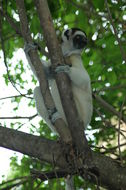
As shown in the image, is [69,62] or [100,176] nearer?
[100,176]

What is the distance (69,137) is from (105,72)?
1476mm

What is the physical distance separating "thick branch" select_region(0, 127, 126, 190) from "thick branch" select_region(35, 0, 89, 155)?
179 millimetres

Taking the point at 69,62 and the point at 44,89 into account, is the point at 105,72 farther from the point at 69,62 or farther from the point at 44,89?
the point at 44,89

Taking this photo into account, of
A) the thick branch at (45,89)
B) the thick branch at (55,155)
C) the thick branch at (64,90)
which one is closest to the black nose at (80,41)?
the thick branch at (64,90)

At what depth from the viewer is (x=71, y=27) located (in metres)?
5.30

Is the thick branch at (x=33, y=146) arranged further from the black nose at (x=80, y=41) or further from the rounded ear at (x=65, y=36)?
the rounded ear at (x=65, y=36)

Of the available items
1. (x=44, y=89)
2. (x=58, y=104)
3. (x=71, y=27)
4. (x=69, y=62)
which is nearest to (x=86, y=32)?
(x=71, y=27)

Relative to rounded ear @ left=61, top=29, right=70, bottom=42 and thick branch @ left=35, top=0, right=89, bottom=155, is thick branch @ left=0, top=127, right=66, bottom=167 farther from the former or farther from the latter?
rounded ear @ left=61, top=29, right=70, bottom=42

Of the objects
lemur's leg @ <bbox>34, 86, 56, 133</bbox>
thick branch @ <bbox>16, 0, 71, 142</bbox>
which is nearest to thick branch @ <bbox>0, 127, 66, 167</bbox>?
thick branch @ <bbox>16, 0, 71, 142</bbox>

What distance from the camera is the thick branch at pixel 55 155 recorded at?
138 inches

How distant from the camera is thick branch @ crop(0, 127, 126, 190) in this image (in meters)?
3.50

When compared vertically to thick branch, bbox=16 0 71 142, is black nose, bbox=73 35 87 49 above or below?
above

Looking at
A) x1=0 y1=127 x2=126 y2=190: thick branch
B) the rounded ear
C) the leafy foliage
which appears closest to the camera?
x1=0 y1=127 x2=126 y2=190: thick branch

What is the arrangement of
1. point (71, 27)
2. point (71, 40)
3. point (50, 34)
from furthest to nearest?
point (71, 40) → point (71, 27) → point (50, 34)
